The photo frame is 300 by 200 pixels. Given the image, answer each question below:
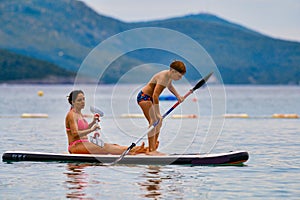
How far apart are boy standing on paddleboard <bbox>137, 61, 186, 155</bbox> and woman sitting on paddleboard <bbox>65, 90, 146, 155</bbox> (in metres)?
0.96

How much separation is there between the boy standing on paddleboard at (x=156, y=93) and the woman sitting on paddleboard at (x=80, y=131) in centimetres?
96

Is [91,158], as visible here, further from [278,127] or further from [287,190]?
[278,127]

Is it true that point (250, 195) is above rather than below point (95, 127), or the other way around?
below

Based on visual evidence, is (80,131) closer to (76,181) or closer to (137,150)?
(137,150)

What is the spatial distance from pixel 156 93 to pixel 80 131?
2.32 meters

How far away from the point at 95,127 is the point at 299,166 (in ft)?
19.3

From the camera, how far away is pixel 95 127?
21875 millimetres

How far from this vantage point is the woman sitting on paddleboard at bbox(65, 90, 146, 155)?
73.0ft

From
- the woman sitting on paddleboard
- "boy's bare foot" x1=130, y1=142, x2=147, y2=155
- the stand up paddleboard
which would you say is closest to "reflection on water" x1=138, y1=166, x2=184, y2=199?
the stand up paddleboard

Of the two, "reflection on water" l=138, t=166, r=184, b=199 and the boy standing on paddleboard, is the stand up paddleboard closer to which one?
"reflection on water" l=138, t=166, r=184, b=199

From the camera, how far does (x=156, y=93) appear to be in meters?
22.3

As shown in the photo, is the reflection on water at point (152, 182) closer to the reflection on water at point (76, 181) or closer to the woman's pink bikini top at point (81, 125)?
the reflection on water at point (76, 181)

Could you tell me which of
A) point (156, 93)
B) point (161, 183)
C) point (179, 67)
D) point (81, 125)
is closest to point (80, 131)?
point (81, 125)

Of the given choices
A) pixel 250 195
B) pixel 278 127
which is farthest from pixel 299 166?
pixel 278 127
